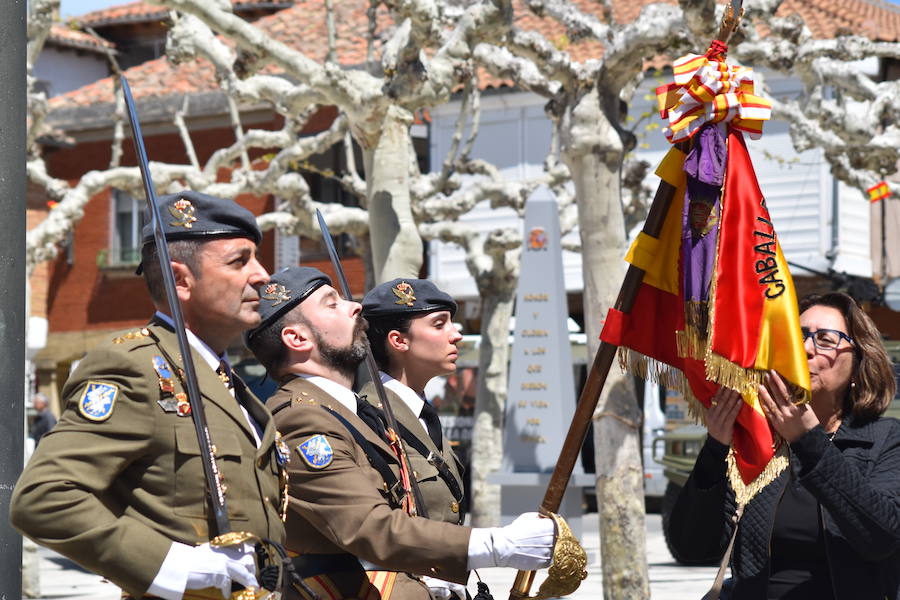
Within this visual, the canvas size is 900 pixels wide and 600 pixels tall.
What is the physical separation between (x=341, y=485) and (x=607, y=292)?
6.04 m

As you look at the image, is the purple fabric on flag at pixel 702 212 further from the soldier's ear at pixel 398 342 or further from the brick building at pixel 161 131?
the brick building at pixel 161 131

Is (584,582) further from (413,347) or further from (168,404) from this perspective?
(168,404)

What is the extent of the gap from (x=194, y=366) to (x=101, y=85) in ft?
96.2

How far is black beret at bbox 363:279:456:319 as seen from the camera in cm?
544

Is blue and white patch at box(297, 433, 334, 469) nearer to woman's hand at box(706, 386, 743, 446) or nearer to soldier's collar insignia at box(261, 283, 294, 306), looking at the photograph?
soldier's collar insignia at box(261, 283, 294, 306)

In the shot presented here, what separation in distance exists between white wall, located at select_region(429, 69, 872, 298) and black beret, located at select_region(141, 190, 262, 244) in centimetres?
1939

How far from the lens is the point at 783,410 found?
416 cm

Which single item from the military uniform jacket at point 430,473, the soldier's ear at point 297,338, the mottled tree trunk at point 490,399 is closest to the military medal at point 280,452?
the soldier's ear at point 297,338

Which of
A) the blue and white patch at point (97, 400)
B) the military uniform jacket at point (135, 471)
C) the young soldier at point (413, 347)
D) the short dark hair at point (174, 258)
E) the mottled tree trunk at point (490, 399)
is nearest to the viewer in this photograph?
the military uniform jacket at point (135, 471)

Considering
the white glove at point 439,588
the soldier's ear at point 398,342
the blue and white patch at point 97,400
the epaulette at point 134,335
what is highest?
the epaulette at point 134,335

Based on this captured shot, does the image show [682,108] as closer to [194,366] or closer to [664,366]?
[664,366]

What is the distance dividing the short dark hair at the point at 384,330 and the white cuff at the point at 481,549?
1.63 meters

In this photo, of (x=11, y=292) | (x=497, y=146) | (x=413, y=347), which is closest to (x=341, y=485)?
(x=11, y=292)

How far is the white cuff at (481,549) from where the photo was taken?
12.6 ft
